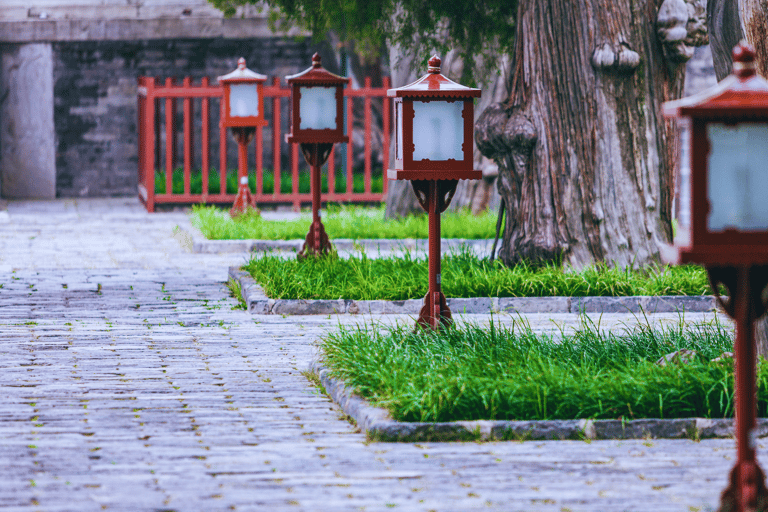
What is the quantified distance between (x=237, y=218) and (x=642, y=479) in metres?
10.5

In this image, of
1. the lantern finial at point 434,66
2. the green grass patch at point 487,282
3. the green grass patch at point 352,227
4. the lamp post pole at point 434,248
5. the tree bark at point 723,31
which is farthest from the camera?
the green grass patch at point 352,227

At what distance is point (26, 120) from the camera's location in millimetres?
20156

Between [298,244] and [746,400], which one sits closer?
[746,400]

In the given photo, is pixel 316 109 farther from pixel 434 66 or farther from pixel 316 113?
pixel 434 66

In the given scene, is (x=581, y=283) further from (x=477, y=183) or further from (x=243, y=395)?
(x=477, y=183)

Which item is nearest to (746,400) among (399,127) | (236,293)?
(399,127)

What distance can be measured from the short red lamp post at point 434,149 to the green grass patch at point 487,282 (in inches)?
77.3

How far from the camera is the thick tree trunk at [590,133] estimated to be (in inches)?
391

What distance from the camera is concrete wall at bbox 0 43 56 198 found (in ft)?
65.9

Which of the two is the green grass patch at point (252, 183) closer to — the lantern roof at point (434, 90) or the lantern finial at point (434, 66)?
the lantern finial at point (434, 66)

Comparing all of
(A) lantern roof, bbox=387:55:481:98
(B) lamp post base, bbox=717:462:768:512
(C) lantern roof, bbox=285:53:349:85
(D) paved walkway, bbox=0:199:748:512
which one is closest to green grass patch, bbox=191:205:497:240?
(C) lantern roof, bbox=285:53:349:85

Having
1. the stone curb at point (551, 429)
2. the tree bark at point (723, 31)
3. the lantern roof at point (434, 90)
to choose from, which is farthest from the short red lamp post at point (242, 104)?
the stone curb at point (551, 429)

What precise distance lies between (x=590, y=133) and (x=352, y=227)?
4343 millimetres

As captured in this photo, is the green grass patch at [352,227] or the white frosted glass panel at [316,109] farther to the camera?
the green grass patch at [352,227]
